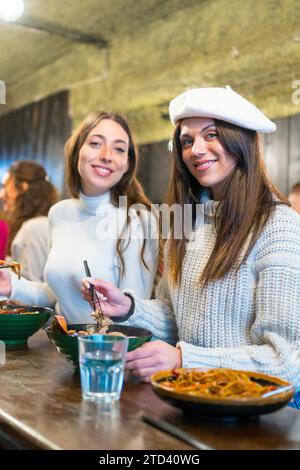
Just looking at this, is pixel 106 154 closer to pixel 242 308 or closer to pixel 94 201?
pixel 94 201

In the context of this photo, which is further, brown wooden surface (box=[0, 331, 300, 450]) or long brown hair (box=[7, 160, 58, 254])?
long brown hair (box=[7, 160, 58, 254])

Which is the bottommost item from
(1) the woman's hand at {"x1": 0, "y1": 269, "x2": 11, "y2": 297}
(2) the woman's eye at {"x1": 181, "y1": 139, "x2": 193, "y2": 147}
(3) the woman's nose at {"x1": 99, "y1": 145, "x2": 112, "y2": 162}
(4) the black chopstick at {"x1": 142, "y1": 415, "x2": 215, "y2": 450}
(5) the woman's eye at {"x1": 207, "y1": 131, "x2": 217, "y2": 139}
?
(4) the black chopstick at {"x1": 142, "y1": 415, "x2": 215, "y2": 450}

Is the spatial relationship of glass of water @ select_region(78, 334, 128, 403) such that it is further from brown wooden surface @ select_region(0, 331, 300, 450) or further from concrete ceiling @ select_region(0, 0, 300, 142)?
concrete ceiling @ select_region(0, 0, 300, 142)

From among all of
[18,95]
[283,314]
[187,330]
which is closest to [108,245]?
[187,330]

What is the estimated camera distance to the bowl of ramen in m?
1.52

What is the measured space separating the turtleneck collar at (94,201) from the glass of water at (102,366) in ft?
4.24

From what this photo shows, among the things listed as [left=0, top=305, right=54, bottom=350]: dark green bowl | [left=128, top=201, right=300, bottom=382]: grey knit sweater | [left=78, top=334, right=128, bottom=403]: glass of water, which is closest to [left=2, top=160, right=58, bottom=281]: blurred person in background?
[left=0, top=305, right=54, bottom=350]: dark green bowl

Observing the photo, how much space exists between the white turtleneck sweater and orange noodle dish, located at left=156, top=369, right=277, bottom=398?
106 cm

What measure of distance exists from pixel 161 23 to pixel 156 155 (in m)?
1.29

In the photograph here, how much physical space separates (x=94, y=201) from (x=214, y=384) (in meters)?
1.46

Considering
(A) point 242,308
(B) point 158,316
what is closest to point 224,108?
(A) point 242,308

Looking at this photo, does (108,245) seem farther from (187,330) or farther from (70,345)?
(70,345)

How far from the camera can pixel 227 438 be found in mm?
1101

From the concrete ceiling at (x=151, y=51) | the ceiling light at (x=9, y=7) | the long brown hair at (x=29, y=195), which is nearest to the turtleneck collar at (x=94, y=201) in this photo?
the long brown hair at (x=29, y=195)
